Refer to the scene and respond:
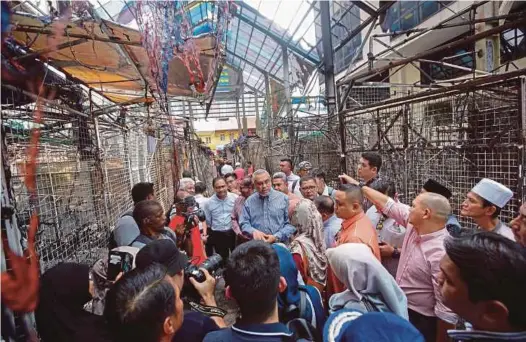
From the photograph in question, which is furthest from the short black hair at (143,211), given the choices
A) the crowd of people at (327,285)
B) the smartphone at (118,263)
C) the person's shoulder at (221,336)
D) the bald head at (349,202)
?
the bald head at (349,202)

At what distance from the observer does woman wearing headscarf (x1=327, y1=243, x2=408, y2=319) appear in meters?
1.43

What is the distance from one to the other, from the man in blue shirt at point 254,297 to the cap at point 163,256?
46cm

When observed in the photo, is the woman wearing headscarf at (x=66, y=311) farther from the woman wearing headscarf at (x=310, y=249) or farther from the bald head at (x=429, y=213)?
the bald head at (x=429, y=213)

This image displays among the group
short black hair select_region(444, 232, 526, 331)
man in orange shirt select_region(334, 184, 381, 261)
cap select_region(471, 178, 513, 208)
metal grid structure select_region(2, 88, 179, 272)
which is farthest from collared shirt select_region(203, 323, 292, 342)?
cap select_region(471, 178, 513, 208)

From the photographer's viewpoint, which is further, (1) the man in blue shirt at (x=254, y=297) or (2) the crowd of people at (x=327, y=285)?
(1) the man in blue shirt at (x=254, y=297)

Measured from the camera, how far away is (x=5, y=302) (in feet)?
4.76

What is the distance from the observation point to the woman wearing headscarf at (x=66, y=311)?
1564 mm

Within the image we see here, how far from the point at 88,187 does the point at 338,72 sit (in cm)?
1647

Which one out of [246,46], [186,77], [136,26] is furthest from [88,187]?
[246,46]

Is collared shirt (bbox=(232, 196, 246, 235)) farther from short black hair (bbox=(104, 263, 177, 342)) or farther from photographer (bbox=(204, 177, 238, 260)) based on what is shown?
short black hair (bbox=(104, 263, 177, 342))

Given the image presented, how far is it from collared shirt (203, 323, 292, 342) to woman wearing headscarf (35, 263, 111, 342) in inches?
28.6

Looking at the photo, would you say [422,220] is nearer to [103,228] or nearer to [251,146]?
[103,228]

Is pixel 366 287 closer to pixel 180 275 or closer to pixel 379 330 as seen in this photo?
pixel 379 330

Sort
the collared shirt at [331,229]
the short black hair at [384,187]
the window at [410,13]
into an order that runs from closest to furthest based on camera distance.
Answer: the collared shirt at [331,229] < the short black hair at [384,187] < the window at [410,13]
